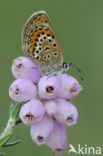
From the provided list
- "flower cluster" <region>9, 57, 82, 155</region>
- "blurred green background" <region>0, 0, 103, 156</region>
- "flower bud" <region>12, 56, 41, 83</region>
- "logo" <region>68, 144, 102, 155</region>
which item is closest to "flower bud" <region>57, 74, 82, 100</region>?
"flower cluster" <region>9, 57, 82, 155</region>

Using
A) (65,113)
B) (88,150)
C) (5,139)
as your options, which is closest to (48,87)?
(65,113)

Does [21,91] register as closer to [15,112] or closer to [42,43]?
[15,112]

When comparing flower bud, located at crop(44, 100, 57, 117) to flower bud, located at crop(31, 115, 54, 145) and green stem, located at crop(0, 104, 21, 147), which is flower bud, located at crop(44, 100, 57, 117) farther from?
green stem, located at crop(0, 104, 21, 147)

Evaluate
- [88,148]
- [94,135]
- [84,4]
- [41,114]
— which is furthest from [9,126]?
[84,4]

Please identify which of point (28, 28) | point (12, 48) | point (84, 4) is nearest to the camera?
point (28, 28)

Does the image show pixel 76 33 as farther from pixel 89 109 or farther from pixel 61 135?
pixel 61 135

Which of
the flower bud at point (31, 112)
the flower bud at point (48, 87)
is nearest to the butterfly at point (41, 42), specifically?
the flower bud at point (48, 87)
